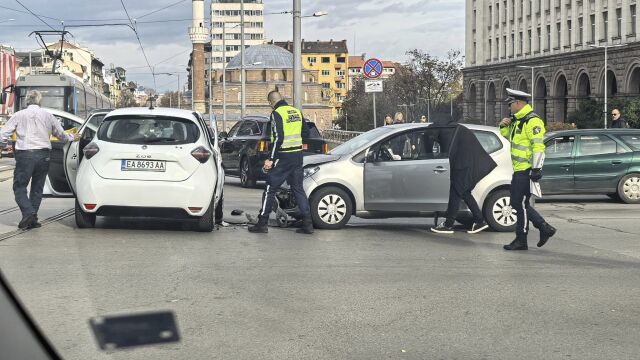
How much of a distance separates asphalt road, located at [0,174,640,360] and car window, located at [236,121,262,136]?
10974 millimetres

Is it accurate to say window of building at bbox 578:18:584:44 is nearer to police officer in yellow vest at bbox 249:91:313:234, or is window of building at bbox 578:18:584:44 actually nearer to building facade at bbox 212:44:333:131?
building facade at bbox 212:44:333:131

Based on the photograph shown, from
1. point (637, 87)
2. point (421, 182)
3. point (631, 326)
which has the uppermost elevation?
point (637, 87)

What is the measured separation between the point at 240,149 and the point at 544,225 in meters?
13.1

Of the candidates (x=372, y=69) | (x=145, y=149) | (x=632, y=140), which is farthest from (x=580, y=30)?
(x=145, y=149)

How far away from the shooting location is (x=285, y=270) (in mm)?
8914

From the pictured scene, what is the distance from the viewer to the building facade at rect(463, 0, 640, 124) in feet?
231

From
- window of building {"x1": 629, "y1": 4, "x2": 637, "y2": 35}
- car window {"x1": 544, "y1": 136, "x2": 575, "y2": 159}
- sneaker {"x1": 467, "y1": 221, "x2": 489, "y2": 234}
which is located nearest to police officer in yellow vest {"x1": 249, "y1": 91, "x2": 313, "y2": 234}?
sneaker {"x1": 467, "y1": 221, "x2": 489, "y2": 234}

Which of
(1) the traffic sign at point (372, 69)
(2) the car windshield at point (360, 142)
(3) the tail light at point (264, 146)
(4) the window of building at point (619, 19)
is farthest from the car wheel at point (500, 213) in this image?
(4) the window of building at point (619, 19)

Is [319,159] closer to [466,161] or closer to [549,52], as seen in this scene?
[466,161]

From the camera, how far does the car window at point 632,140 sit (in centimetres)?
1868

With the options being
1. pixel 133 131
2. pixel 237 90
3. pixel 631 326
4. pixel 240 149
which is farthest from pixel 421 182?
pixel 237 90

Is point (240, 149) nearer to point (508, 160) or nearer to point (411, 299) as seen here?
point (508, 160)

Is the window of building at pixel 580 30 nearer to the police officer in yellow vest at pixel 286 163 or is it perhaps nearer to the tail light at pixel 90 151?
the police officer in yellow vest at pixel 286 163

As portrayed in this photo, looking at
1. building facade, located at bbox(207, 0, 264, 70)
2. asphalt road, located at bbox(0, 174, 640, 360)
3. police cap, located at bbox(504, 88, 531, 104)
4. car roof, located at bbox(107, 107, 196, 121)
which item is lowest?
asphalt road, located at bbox(0, 174, 640, 360)
